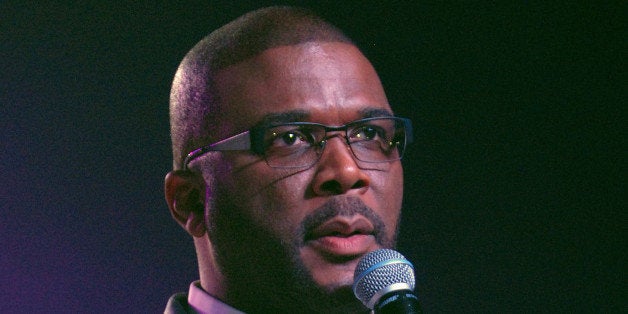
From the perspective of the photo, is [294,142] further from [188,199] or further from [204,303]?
[204,303]

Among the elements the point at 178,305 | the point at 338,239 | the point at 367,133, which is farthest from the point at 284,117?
the point at 178,305

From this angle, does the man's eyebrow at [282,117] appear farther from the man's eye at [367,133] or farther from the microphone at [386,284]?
the microphone at [386,284]

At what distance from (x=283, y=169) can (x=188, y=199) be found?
426mm

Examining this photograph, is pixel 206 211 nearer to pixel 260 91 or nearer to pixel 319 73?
pixel 260 91

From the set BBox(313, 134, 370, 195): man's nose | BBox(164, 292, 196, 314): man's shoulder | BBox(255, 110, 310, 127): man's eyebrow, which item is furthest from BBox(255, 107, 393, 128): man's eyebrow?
BBox(164, 292, 196, 314): man's shoulder

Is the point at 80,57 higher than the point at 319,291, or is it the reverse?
the point at 80,57

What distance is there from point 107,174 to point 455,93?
1.61m

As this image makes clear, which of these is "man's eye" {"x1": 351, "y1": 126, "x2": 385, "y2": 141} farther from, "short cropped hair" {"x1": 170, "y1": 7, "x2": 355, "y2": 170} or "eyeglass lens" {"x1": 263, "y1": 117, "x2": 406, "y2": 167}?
"short cropped hair" {"x1": 170, "y1": 7, "x2": 355, "y2": 170}

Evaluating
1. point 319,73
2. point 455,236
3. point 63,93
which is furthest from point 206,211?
point 455,236

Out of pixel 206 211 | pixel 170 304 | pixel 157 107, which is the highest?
pixel 157 107

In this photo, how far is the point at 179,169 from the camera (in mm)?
2225

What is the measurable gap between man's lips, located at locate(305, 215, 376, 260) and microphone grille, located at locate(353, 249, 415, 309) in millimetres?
261

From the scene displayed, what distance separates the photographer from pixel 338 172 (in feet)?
6.30

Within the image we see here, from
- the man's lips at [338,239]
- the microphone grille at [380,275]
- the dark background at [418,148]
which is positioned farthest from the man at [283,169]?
the dark background at [418,148]
